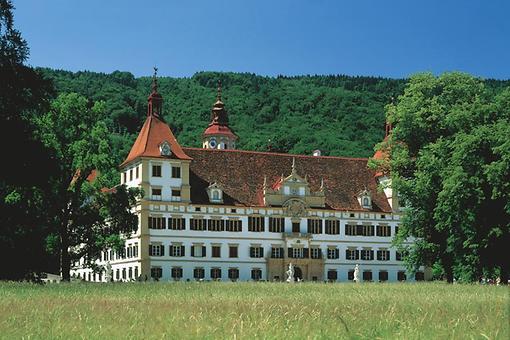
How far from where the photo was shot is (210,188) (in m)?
91.6

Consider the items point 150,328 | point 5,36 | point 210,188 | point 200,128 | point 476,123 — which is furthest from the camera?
point 200,128

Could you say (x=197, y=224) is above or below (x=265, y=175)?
below

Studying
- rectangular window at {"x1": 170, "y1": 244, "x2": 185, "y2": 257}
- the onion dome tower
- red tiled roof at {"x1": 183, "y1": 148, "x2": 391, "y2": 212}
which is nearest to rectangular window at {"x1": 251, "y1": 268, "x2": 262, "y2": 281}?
red tiled roof at {"x1": 183, "y1": 148, "x2": 391, "y2": 212}

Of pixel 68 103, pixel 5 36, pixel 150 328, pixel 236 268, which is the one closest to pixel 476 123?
pixel 68 103

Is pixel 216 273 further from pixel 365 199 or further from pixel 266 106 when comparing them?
pixel 266 106

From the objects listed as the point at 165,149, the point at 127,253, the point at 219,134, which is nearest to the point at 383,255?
the point at 165,149

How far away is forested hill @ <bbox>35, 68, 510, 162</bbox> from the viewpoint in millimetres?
148125

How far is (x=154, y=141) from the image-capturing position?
90875 millimetres

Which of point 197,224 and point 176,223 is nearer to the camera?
point 176,223

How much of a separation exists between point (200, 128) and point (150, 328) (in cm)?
14259

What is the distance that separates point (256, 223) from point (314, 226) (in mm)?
6183

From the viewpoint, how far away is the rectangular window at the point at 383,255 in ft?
319

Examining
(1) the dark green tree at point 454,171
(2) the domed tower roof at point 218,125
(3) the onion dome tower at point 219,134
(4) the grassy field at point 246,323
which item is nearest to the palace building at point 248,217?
(1) the dark green tree at point 454,171

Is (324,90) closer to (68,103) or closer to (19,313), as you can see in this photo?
(68,103)
